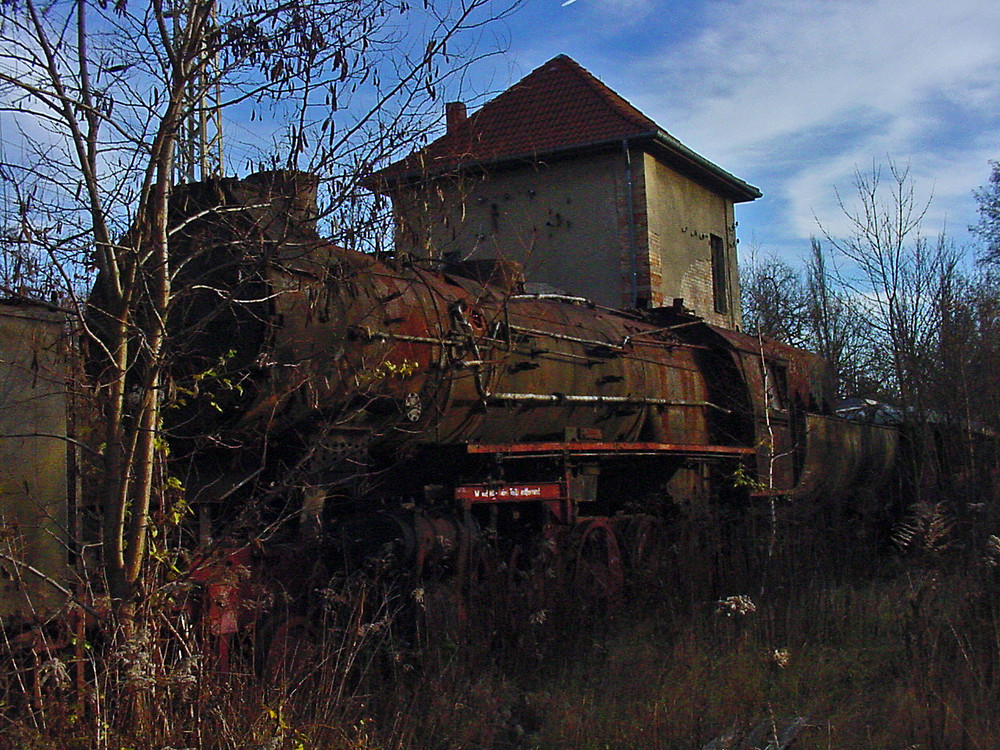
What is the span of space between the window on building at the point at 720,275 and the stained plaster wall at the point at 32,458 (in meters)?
21.1

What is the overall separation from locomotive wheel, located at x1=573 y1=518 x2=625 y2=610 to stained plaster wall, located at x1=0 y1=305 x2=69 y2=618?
390cm

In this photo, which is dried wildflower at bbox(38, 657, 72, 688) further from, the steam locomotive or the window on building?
the window on building

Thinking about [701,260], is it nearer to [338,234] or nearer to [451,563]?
[451,563]

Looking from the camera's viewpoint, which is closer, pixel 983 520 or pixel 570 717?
pixel 570 717

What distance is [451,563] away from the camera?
693 centimetres

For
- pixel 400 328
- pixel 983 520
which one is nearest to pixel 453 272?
pixel 400 328

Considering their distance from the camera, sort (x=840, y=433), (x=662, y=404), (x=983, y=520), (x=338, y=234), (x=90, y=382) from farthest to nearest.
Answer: (x=840, y=433) < (x=662, y=404) < (x=983, y=520) < (x=90, y=382) < (x=338, y=234)

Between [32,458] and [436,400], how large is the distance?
3.17m

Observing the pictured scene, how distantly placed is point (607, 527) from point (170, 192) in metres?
5.55

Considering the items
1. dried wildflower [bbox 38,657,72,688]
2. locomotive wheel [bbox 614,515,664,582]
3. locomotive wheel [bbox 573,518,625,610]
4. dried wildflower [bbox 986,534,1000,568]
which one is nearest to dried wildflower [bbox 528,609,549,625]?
locomotive wheel [bbox 573,518,625,610]

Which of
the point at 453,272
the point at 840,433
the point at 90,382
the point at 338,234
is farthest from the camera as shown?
the point at 840,433

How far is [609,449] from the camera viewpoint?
881 cm

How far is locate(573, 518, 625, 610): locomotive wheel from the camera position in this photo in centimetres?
739

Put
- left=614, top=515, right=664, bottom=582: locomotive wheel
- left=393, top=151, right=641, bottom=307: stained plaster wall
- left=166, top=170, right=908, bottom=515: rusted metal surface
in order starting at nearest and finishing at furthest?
left=166, top=170, right=908, bottom=515: rusted metal surface
left=614, top=515, right=664, bottom=582: locomotive wheel
left=393, top=151, right=641, bottom=307: stained plaster wall
